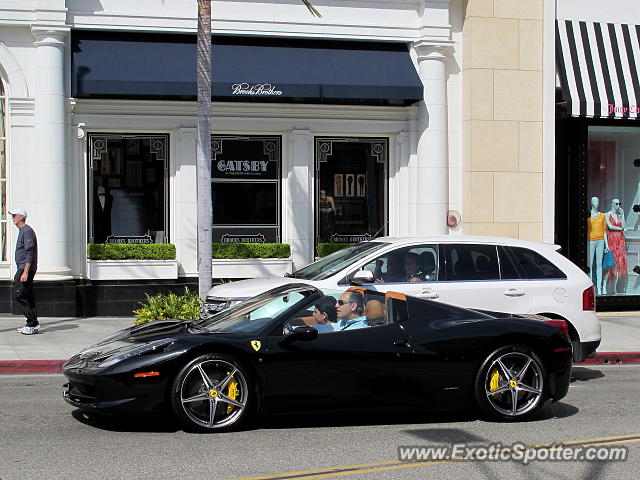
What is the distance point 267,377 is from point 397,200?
10537 mm

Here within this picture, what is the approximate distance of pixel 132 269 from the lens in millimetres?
15789

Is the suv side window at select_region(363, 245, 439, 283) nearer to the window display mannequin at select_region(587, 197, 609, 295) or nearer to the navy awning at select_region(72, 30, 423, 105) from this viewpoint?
the navy awning at select_region(72, 30, 423, 105)

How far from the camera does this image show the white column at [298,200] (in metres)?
16.7

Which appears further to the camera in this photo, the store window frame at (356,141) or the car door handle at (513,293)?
the store window frame at (356,141)

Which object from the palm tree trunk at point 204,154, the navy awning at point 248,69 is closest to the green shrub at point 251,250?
the navy awning at point 248,69

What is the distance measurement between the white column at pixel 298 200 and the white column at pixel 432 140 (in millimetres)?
2299

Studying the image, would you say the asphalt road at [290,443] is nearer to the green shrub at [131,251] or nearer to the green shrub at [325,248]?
the green shrub at [131,251]

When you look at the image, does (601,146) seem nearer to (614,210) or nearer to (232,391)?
(614,210)

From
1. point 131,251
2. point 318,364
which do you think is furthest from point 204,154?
point 318,364

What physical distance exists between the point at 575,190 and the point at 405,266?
860 cm

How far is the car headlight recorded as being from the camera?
7.17 m

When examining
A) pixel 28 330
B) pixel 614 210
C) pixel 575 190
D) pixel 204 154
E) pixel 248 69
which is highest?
pixel 248 69

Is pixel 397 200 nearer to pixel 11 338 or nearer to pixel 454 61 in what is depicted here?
pixel 454 61

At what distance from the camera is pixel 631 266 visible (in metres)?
18.2
